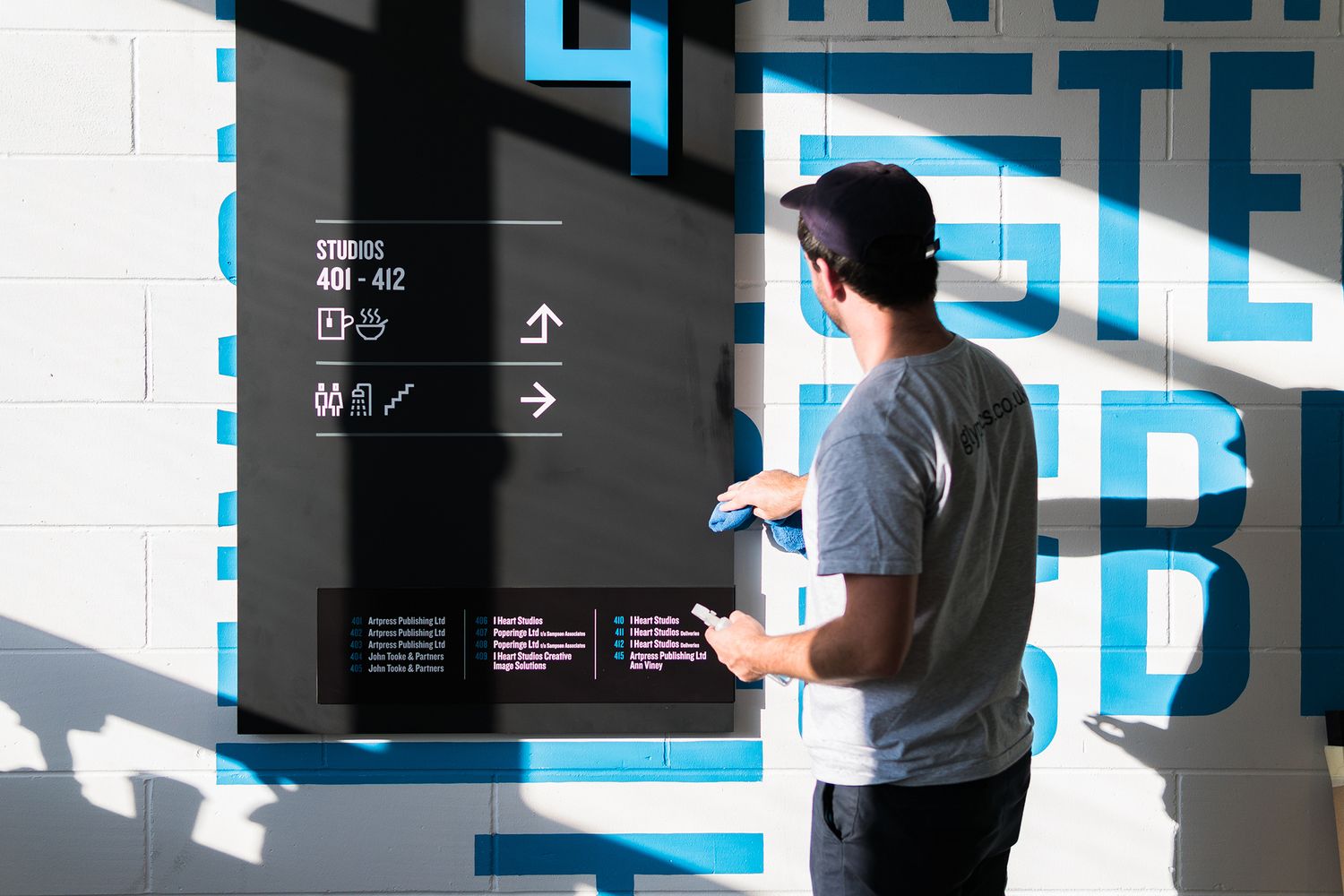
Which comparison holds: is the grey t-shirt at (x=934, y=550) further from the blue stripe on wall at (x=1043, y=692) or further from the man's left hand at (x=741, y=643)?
A: the blue stripe on wall at (x=1043, y=692)

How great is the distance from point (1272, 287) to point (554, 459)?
1.40 m

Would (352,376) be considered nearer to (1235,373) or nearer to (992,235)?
(992,235)

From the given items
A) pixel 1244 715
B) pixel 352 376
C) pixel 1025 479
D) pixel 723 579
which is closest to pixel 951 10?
pixel 1025 479

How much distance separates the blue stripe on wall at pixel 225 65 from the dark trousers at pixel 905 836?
163cm

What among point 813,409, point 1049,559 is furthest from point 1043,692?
point 813,409

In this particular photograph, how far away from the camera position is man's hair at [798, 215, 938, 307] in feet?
3.79

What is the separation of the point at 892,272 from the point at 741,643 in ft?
1.65

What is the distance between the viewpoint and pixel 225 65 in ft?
5.91

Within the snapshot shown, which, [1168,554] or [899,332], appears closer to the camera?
[899,332]

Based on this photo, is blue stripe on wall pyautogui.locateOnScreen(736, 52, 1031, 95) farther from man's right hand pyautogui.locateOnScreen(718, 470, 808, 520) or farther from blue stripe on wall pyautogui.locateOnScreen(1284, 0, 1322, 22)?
man's right hand pyautogui.locateOnScreen(718, 470, 808, 520)

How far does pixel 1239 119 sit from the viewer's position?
1819 mm

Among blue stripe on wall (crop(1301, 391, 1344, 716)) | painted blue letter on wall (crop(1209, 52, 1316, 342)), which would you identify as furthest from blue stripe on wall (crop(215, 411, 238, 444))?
blue stripe on wall (crop(1301, 391, 1344, 716))

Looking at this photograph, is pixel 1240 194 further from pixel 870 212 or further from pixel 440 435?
pixel 440 435

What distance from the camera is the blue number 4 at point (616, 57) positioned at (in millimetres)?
1762
